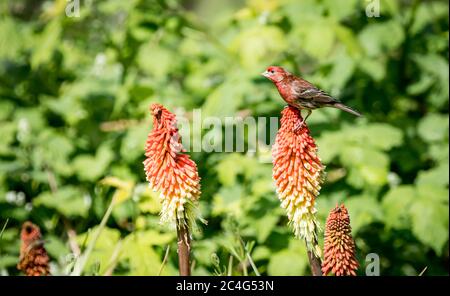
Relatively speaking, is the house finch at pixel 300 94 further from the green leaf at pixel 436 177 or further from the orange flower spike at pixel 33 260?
the green leaf at pixel 436 177

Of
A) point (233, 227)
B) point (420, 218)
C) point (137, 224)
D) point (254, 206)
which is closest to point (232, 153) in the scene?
point (254, 206)

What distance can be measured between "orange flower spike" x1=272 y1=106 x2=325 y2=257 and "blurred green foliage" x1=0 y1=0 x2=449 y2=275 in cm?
151

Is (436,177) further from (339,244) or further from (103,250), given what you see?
(339,244)

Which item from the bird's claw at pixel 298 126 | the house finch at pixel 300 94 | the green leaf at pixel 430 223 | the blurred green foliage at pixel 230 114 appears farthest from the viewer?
the blurred green foliage at pixel 230 114

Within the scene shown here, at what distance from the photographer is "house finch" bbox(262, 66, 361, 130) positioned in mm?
2672

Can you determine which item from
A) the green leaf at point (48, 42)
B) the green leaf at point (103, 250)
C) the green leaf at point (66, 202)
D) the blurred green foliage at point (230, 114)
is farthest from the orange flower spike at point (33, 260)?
the green leaf at point (48, 42)

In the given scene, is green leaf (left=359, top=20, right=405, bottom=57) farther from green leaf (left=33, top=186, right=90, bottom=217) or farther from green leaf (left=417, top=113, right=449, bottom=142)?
green leaf (left=33, top=186, right=90, bottom=217)

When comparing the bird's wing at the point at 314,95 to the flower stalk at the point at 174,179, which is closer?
the flower stalk at the point at 174,179

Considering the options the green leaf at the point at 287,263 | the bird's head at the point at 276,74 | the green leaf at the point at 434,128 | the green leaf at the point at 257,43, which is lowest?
the green leaf at the point at 287,263

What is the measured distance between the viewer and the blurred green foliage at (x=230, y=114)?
4.59m

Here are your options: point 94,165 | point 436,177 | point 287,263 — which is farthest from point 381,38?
point 94,165

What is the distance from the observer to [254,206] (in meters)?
4.59

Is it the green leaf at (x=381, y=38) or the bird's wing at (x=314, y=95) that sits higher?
the green leaf at (x=381, y=38)

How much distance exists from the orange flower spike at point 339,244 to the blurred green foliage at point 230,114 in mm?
1578
